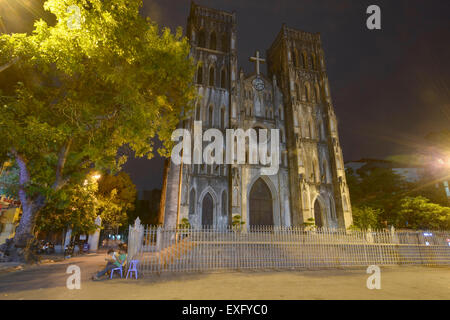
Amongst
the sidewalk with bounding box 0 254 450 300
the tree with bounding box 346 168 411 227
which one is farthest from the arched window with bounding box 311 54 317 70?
the sidewalk with bounding box 0 254 450 300

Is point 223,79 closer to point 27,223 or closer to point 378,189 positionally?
point 27,223

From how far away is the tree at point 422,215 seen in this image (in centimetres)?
1741

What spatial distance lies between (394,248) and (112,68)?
47.2ft

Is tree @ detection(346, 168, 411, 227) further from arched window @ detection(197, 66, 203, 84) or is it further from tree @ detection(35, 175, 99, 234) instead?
tree @ detection(35, 175, 99, 234)

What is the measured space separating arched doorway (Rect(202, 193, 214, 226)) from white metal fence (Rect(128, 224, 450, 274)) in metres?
8.49

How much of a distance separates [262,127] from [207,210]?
31.2 ft

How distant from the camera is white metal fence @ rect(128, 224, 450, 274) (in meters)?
8.41

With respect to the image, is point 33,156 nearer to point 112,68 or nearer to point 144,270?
point 112,68

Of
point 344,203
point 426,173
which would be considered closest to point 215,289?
point 344,203

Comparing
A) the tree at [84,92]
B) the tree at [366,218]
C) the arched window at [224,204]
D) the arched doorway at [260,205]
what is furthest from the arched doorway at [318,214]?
the tree at [84,92]

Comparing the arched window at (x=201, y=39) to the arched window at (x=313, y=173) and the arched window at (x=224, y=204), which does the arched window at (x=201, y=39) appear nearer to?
the arched window at (x=224, y=204)

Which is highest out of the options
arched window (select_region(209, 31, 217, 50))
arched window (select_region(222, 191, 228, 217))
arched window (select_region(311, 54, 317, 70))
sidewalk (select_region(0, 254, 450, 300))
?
arched window (select_region(209, 31, 217, 50))

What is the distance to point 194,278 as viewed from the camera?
7105 mm

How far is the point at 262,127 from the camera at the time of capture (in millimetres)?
22422
